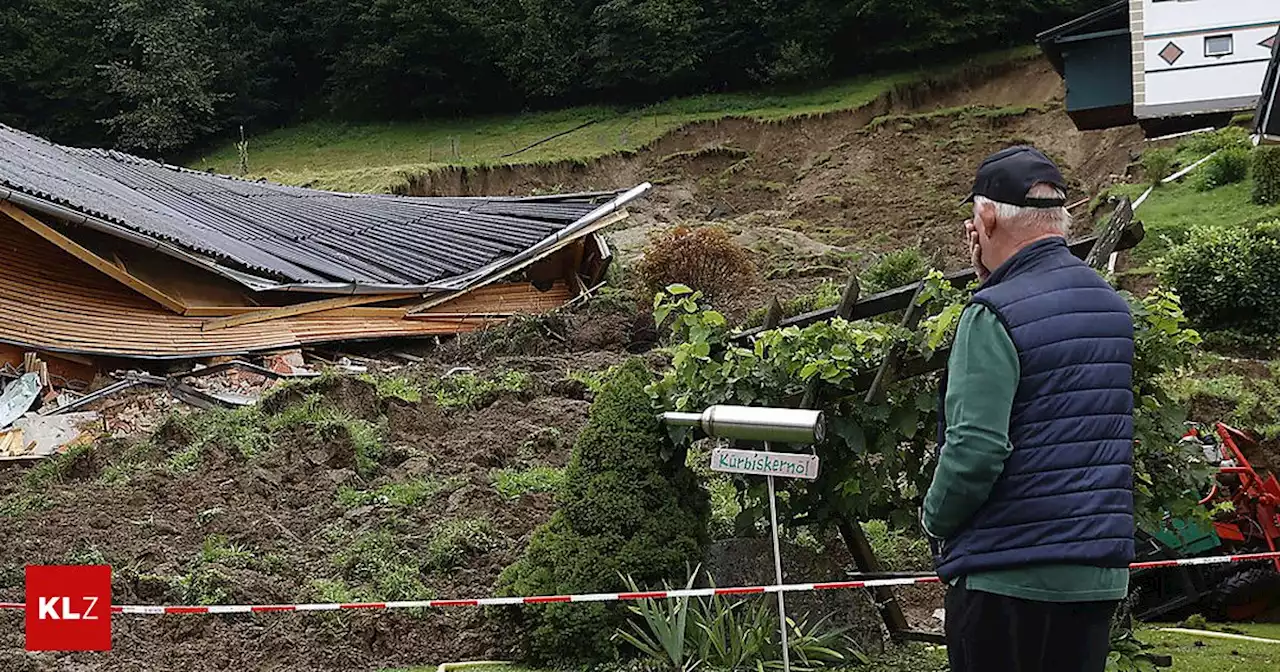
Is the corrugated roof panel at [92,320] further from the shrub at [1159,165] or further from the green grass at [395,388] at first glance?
the shrub at [1159,165]

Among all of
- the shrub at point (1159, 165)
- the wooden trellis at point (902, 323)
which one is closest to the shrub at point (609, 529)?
the wooden trellis at point (902, 323)

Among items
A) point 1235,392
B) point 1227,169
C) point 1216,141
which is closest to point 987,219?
point 1235,392

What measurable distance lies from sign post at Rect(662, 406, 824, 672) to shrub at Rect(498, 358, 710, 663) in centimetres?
87

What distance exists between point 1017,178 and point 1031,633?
1139 millimetres

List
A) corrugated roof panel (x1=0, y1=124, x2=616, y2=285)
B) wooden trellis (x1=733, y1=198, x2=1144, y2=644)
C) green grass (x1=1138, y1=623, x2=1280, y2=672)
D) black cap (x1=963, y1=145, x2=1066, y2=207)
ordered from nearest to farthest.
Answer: black cap (x1=963, y1=145, x2=1066, y2=207) → wooden trellis (x1=733, y1=198, x2=1144, y2=644) → green grass (x1=1138, y1=623, x2=1280, y2=672) → corrugated roof panel (x1=0, y1=124, x2=616, y2=285)

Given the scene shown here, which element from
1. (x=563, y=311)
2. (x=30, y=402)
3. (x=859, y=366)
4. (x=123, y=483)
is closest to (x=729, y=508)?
(x=859, y=366)

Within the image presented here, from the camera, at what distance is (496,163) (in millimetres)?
36156

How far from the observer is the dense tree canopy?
42500 mm

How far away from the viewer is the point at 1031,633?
3160 mm

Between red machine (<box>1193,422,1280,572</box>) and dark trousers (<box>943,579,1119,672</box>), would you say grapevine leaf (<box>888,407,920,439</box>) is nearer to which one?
dark trousers (<box>943,579,1119,672</box>)

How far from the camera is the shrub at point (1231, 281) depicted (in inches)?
505

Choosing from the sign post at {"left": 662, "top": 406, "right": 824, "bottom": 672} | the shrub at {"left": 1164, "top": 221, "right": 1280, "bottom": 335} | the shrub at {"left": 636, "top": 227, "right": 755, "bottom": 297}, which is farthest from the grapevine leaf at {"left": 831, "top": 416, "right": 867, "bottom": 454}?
the shrub at {"left": 636, "top": 227, "right": 755, "bottom": 297}

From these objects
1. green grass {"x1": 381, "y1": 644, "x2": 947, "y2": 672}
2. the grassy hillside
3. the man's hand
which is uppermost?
the man's hand

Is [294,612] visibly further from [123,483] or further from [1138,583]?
[1138,583]
